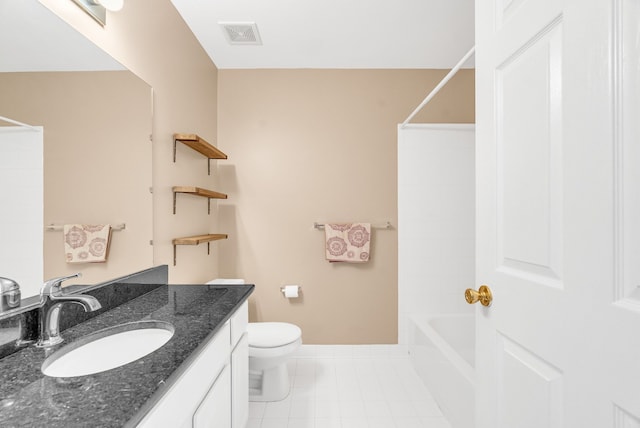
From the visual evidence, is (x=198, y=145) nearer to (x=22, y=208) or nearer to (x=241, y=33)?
(x=241, y=33)

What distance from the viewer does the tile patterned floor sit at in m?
1.78

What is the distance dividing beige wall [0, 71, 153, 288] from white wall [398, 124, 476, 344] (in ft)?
6.22

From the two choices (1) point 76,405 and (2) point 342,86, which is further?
(2) point 342,86

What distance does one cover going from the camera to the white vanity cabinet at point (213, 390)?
0.79 metres

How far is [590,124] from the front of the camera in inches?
23.5

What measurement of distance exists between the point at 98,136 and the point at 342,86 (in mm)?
1882

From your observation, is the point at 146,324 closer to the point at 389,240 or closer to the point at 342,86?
the point at 389,240

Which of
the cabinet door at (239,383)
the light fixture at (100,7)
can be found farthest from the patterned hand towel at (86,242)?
the light fixture at (100,7)

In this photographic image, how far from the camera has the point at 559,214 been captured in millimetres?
681

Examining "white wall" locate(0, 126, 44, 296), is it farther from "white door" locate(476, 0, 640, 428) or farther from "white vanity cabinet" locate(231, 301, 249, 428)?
"white door" locate(476, 0, 640, 428)

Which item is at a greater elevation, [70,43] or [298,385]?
[70,43]

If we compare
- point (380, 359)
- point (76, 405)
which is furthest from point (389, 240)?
point (76, 405)

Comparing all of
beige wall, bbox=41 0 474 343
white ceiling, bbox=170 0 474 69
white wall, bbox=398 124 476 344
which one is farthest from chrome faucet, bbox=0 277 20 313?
white wall, bbox=398 124 476 344

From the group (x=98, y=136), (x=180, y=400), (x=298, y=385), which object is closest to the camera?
(x=180, y=400)
